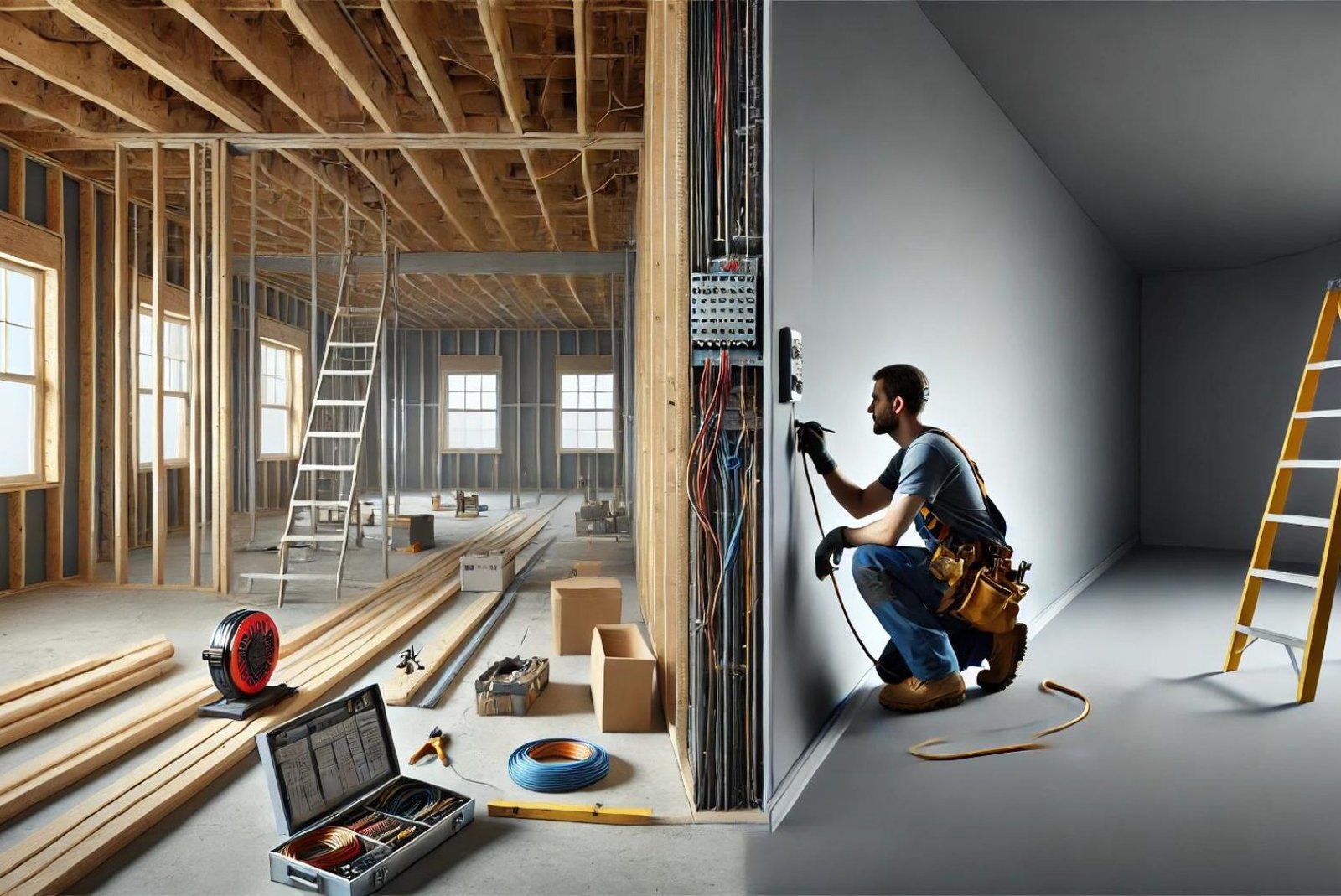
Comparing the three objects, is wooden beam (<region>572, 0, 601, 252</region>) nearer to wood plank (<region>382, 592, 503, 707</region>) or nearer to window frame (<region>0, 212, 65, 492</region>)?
wood plank (<region>382, 592, 503, 707</region>)

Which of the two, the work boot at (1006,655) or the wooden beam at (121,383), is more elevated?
the wooden beam at (121,383)

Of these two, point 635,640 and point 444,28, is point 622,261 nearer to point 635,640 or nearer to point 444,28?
point 444,28

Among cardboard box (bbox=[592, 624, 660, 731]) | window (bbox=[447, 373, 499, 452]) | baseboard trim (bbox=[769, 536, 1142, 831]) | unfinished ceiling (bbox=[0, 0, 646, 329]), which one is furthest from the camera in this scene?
window (bbox=[447, 373, 499, 452])

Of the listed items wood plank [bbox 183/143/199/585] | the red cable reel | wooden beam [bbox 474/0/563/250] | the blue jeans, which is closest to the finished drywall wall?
the blue jeans

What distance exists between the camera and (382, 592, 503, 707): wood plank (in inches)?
147

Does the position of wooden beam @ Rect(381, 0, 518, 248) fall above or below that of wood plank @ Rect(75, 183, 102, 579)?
above

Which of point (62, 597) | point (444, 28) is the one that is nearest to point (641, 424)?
point (444, 28)

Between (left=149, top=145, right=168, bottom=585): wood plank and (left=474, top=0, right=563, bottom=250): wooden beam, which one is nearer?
(left=474, top=0, right=563, bottom=250): wooden beam

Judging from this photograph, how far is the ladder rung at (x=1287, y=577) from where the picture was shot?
3.75 meters

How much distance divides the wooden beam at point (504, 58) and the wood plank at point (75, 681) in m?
3.76

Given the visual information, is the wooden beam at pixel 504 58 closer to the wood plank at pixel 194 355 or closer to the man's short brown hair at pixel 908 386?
the wood plank at pixel 194 355

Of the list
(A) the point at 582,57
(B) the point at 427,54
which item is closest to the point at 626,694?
(A) the point at 582,57

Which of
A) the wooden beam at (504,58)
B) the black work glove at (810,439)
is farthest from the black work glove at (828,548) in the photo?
the wooden beam at (504,58)

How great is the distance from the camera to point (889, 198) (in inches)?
149
